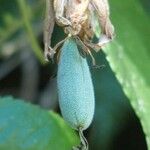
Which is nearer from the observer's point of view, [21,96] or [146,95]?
[146,95]

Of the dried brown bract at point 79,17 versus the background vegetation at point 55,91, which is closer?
the dried brown bract at point 79,17

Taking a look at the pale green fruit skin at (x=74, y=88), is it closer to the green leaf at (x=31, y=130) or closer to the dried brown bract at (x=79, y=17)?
the dried brown bract at (x=79, y=17)

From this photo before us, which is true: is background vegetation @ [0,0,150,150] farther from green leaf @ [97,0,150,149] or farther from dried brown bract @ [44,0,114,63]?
dried brown bract @ [44,0,114,63]

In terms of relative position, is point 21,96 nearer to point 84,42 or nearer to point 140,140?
point 140,140

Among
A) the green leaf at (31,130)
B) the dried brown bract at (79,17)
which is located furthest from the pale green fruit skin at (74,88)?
the green leaf at (31,130)

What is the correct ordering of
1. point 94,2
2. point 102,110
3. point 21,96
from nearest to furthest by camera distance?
point 94,2 < point 102,110 < point 21,96

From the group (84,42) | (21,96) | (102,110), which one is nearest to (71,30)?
(84,42)

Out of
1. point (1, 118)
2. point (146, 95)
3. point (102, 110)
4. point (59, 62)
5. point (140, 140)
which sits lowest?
point (140, 140)
